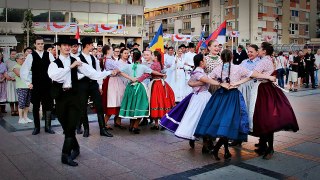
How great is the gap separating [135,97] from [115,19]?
134ft

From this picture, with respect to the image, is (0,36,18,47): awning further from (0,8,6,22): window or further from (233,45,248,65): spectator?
(233,45,248,65): spectator

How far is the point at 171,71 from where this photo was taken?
41.9 ft

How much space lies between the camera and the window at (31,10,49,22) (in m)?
41.9

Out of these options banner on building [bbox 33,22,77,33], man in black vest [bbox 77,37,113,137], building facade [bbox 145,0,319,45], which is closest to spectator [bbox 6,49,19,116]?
man in black vest [bbox 77,37,113,137]

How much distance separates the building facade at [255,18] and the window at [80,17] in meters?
19.9

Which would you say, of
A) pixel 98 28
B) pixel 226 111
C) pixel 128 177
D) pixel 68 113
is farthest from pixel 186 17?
pixel 128 177

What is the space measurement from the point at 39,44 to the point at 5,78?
3405 millimetres

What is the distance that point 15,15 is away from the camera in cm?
4084

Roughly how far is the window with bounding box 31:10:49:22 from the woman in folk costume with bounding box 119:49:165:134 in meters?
37.5

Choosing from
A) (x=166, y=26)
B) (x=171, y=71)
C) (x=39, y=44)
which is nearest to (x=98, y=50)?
(x=171, y=71)

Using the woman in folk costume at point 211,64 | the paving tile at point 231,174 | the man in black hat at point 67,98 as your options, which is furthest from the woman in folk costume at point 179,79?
the paving tile at point 231,174

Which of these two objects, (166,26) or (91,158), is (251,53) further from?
(166,26)

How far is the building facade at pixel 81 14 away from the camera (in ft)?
133

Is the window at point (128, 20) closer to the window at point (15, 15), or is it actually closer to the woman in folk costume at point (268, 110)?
the window at point (15, 15)
